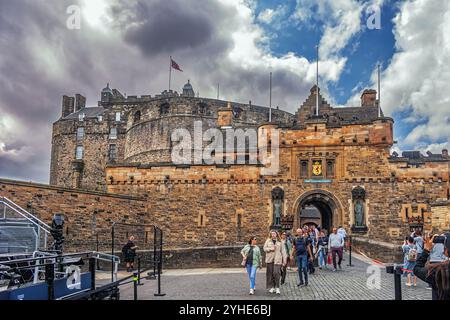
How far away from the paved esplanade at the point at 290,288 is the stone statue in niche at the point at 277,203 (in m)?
7.30

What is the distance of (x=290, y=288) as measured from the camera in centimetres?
985

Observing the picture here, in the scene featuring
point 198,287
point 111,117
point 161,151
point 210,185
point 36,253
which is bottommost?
point 198,287

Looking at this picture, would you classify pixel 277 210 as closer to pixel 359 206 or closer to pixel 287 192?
pixel 287 192

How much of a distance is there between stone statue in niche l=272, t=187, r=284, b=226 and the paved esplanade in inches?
287

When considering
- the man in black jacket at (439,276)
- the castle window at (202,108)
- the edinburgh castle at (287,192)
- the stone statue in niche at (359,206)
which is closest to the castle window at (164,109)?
the castle window at (202,108)

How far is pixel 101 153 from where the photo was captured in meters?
48.8

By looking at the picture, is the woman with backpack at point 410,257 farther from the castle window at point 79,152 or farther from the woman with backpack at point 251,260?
the castle window at point 79,152

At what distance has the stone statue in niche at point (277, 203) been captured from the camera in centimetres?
2038

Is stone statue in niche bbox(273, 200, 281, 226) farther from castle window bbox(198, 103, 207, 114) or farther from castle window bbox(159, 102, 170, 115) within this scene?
castle window bbox(159, 102, 170, 115)
